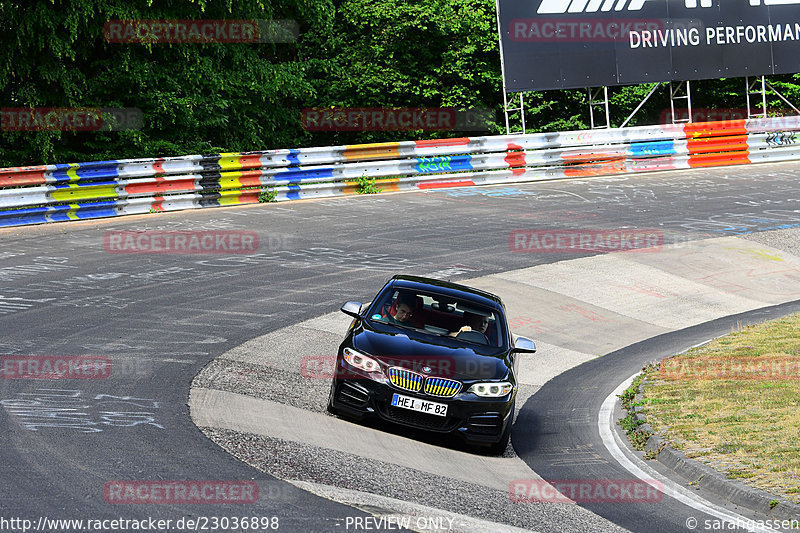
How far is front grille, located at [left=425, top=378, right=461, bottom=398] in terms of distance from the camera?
9477 mm

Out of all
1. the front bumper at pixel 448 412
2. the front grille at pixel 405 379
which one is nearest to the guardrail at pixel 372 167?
the front bumper at pixel 448 412

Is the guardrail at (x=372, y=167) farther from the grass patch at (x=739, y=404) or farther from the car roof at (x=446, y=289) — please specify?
the grass patch at (x=739, y=404)

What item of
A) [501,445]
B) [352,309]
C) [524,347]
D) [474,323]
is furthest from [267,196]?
[501,445]

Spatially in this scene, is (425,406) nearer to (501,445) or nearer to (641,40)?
(501,445)

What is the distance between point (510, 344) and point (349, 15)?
22.5 meters

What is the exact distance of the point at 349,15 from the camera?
1225 inches

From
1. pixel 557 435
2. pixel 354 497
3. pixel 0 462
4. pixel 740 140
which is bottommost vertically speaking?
pixel 557 435

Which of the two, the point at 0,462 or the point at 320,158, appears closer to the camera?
the point at 0,462

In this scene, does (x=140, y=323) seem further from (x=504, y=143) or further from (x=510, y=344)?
(x=504, y=143)

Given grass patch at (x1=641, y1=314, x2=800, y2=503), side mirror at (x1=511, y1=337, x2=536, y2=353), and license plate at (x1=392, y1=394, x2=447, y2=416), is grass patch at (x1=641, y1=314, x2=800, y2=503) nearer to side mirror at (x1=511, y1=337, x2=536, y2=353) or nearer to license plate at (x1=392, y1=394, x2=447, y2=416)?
side mirror at (x1=511, y1=337, x2=536, y2=353)

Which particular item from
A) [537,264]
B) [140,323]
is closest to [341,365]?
[140,323]

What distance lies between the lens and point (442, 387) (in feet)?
31.2

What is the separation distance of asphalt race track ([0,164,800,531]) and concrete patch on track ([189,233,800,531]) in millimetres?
357

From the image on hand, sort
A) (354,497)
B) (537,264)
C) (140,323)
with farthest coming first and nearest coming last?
1. (537,264)
2. (140,323)
3. (354,497)
